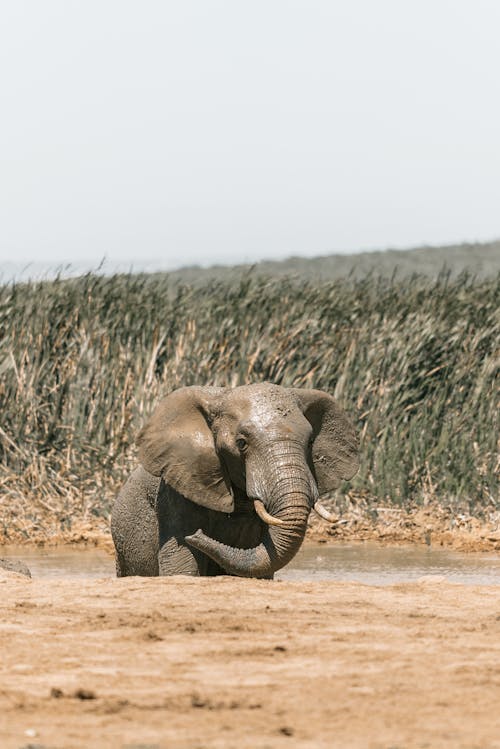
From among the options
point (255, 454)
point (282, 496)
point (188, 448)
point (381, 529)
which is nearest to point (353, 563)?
point (381, 529)

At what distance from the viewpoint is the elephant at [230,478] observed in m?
9.49

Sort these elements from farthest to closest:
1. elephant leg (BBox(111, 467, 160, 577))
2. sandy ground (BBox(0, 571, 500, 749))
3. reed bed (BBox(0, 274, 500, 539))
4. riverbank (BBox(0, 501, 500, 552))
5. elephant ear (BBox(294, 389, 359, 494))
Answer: reed bed (BBox(0, 274, 500, 539)), riverbank (BBox(0, 501, 500, 552)), elephant leg (BBox(111, 467, 160, 577)), elephant ear (BBox(294, 389, 359, 494)), sandy ground (BBox(0, 571, 500, 749))

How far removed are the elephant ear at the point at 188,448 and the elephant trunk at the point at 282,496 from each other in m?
0.56

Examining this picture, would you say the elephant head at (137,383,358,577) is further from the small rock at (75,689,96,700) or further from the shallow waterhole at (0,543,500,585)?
the small rock at (75,689,96,700)

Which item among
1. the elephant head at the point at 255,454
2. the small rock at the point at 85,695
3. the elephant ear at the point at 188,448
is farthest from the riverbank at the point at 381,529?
the small rock at the point at 85,695

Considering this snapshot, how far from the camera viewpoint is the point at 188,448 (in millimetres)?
10398

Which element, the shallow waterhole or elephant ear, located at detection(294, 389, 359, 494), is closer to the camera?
elephant ear, located at detection(294, 389, 359, 494)

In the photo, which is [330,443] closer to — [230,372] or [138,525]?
[138,525]

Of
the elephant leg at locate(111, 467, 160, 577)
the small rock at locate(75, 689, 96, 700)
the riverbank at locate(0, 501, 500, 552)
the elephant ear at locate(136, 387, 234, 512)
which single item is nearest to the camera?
the small rock at locate(75, 689, 96, 700)

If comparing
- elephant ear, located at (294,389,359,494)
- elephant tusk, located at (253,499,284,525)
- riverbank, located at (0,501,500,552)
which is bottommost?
riverbank, located at (0,501,500,552)

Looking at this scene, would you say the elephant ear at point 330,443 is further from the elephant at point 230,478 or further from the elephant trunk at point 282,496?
the elephant trunk at point 282,496

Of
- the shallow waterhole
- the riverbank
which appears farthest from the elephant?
the riverbank

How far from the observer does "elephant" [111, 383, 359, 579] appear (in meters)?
9.49

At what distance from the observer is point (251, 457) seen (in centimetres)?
970
